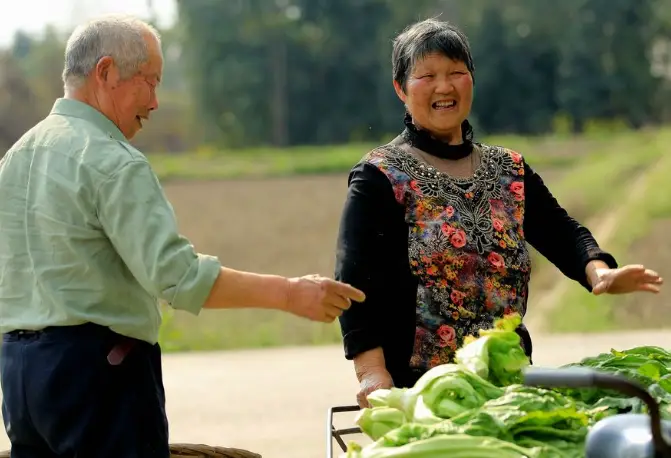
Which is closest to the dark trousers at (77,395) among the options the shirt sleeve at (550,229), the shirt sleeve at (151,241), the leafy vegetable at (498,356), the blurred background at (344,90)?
the shirt sleeve at (151,241)

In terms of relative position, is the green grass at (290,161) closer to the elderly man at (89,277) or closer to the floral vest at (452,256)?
the floral vest at (452,256)

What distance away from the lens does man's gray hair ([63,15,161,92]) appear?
9.09 feet

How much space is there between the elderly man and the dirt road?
462 centimetres

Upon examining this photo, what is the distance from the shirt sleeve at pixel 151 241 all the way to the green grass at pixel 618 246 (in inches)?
444

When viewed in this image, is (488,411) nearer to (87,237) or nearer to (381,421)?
(381,421)

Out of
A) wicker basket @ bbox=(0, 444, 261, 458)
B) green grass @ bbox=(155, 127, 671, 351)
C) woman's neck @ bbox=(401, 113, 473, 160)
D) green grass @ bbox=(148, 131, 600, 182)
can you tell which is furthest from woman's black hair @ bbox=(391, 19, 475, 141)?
green grass @ bbox=(148, 131, 600, 182)

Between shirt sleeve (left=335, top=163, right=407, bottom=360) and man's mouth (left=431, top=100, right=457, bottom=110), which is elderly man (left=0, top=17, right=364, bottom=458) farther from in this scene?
man's mouth (left=431, top=100, right=457, bottom=110)

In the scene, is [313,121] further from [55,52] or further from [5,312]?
[5,312]

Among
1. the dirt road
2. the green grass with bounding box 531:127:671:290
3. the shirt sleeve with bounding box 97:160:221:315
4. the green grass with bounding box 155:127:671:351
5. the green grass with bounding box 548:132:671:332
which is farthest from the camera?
the green grass with bounding box 531:127:671:290

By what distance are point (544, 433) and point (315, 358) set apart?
30.5 feet

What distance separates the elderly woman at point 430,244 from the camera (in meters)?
2.98

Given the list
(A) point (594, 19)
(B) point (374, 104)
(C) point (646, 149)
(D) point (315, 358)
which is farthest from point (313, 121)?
(D) point (315, 358)

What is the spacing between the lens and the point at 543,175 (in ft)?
99.5

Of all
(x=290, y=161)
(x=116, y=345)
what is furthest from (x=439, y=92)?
(x=290, y=161)
